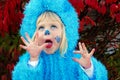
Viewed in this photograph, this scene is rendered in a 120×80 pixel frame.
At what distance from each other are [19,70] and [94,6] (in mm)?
1047

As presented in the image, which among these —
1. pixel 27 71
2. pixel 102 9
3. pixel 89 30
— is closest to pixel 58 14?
pixel 27 71

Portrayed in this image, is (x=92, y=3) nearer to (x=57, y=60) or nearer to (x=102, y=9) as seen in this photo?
(x=102, y=9)

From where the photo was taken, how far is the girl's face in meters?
3.19

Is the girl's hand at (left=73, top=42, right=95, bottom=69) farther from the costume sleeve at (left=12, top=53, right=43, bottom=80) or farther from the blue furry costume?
the costume sleeve at (left=12, top=53, right=43, bottom=80)

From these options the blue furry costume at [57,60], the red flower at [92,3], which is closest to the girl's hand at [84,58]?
the blue furry costume at [57,60]

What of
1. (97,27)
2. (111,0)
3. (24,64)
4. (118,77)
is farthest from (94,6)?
(24,64)

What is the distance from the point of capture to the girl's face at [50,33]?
3190mm

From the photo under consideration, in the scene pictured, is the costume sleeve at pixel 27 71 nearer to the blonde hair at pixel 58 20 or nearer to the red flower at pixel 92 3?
the blonde hair at pixel 58 20

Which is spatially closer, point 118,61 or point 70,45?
point 70,45

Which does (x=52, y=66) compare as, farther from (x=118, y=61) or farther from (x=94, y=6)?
(x=118, y=61)

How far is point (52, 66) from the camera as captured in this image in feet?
10.7

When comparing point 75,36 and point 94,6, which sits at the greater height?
point 94,6

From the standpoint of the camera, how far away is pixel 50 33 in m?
3.19

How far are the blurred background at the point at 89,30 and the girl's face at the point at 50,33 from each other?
651 mm
